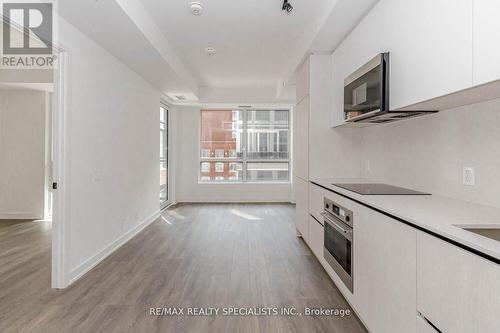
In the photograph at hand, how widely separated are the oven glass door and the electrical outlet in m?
0.86

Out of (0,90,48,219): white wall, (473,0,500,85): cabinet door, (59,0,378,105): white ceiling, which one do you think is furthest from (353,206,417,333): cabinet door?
(0,90,48,219): white wall

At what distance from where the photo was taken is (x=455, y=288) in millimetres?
1094

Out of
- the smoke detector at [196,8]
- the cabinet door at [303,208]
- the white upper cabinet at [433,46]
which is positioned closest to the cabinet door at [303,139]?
the cabinet door at [303,208]

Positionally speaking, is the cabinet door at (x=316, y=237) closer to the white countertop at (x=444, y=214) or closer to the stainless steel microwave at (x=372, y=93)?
the white countertop at (x=444, y=214)

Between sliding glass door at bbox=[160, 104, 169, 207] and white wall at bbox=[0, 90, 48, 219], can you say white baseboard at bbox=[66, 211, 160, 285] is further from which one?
white wall at bbox=[0, 90, 48, 219]

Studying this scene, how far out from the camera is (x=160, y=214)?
5.62m

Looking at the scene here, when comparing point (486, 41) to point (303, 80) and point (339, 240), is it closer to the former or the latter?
point (339, 240)

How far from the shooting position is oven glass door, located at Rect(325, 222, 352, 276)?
2166 millimetres

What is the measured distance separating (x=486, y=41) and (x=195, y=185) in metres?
6.51

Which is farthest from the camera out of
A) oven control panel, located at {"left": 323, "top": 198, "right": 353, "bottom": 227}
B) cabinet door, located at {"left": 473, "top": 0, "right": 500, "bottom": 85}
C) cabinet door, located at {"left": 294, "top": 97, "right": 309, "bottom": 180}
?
cabinet door, located at {"left": 294, "top": 97, "right": 309, "bottom": 180}

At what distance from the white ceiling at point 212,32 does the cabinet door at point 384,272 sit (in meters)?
1.82

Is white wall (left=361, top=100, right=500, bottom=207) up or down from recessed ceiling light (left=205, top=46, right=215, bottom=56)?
down

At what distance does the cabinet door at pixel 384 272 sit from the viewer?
1.40m

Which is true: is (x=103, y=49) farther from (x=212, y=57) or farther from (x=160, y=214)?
(x=160, y=214)
